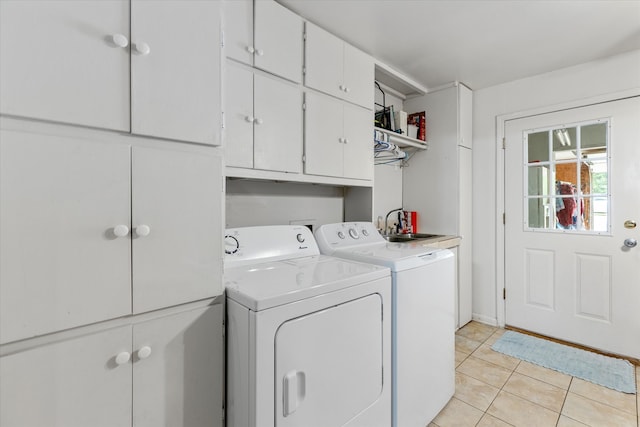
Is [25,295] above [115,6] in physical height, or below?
below

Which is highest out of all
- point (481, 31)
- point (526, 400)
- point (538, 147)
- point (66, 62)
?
point (481, 31)

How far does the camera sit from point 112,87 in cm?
87

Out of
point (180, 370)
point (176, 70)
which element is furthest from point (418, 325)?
point (176, 70)

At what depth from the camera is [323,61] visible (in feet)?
6.22

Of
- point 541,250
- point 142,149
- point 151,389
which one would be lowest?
point 151,389

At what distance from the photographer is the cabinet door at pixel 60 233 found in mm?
737

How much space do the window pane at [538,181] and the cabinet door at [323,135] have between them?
1970 millimetres

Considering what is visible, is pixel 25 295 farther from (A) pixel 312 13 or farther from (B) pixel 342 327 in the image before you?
(A) pixel 312 13

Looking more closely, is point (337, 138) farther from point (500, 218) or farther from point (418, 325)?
point (500, 218)

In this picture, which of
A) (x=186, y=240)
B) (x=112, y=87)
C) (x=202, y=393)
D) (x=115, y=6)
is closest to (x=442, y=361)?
(x=202, y=393)

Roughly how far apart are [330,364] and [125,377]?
70 centimetres

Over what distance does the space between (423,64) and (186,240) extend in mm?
2395

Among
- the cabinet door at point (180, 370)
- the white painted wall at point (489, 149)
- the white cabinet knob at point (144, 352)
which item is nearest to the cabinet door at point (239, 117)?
the cabinet door at point (180, 370)

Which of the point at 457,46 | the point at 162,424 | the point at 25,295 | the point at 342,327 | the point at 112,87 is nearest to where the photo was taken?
the point at 25,295
